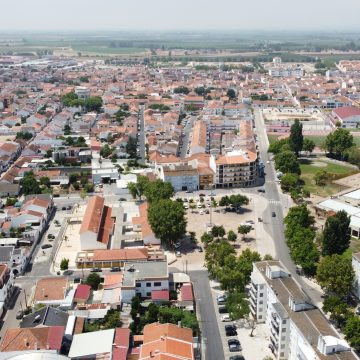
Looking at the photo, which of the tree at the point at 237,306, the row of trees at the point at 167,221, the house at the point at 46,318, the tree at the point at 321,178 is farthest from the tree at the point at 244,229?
the house at the point at 46,318

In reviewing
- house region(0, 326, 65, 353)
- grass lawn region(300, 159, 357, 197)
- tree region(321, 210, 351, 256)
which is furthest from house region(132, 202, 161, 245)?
grass lawn region(300, 159, 357, 197)

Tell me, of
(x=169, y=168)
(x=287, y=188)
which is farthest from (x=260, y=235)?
(x=169, y=168)

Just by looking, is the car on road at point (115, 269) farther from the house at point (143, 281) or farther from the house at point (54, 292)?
the house at point (54, 292)

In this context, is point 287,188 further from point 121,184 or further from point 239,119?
point 239,119

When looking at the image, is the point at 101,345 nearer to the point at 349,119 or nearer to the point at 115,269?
the point at 115,269

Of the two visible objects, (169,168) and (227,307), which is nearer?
(227,307)

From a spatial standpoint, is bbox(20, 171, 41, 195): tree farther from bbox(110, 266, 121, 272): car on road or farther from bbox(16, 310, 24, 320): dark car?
bbox(16, 310, 24, 320): dark car

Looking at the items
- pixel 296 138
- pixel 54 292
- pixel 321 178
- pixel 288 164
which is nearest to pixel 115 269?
pixel 54 292
